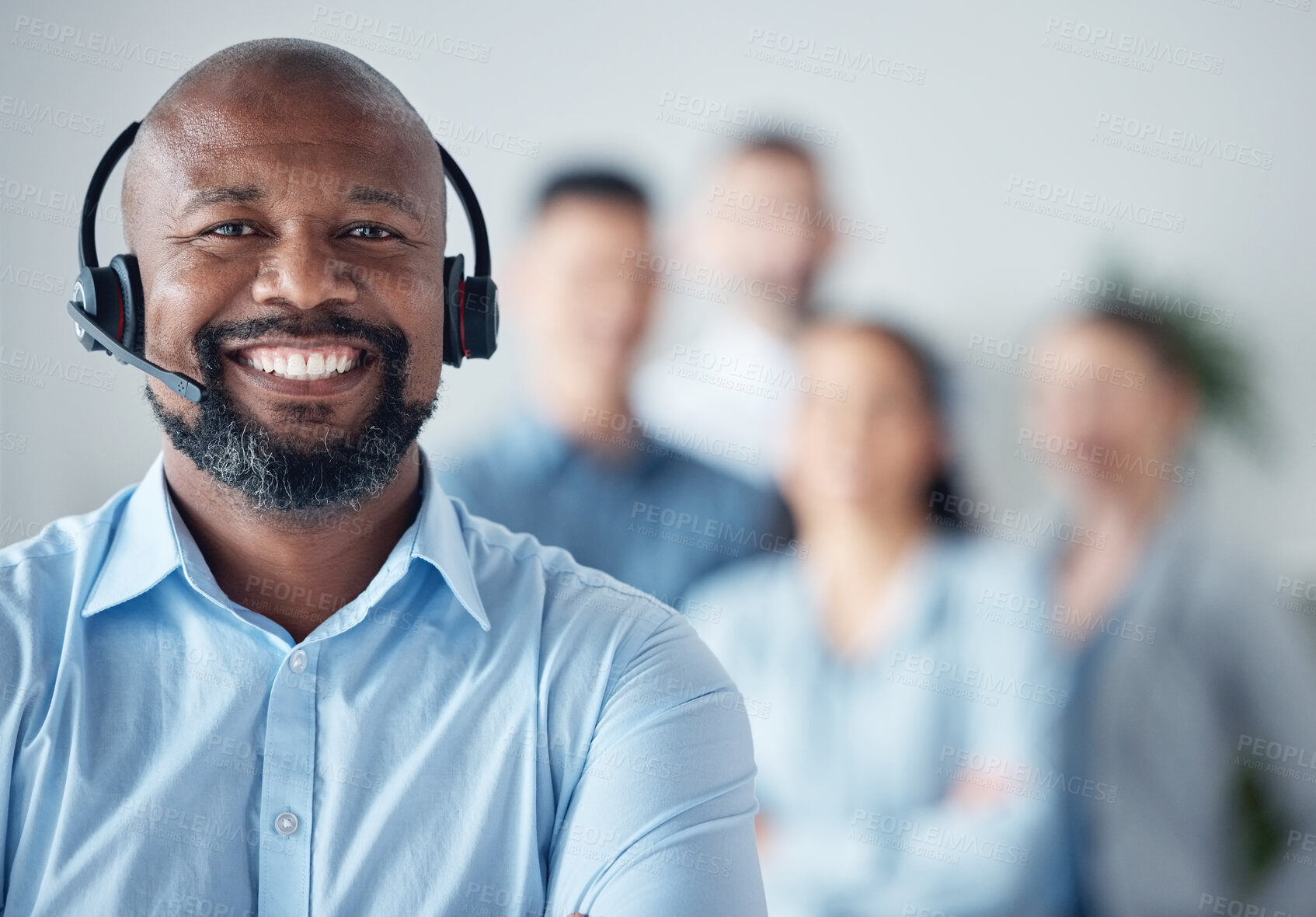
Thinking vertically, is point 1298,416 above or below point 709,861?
above

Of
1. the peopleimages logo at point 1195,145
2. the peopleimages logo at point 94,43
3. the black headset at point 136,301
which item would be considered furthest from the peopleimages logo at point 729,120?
the black headset at point 136,301

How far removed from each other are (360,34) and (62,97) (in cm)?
68

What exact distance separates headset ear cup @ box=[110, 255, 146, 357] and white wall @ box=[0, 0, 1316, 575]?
1328 millimetres

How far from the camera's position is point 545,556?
1.30m

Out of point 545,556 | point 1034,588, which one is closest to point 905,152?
point 1034,588

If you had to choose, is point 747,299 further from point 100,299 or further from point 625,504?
point 100,299

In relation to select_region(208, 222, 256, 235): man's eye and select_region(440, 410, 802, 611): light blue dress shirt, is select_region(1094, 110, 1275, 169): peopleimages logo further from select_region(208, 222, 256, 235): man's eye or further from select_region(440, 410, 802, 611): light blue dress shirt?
select_region(208, 222, 256, 235): man's eye

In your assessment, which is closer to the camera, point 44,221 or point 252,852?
point 252,852

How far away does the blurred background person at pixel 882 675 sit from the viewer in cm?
242

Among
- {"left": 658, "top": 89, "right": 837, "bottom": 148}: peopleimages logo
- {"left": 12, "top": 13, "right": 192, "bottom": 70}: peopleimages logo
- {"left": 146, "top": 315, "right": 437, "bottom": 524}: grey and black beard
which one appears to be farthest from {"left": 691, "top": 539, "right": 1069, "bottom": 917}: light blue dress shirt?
{"left": 12, "top": 13, "right": 192, "bottom": 70}: peopleimages logo

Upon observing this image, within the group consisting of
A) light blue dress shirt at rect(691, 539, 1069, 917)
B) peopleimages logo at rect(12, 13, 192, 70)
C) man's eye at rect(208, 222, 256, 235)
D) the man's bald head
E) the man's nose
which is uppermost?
peopleimages logo at rect(12, 13, 192, 70)

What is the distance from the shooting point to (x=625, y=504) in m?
2.54

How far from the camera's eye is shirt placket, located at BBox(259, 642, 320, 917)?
104 centimetres

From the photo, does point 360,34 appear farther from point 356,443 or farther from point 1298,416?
point 1298,416
